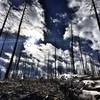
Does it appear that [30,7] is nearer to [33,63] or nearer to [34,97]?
[34,97]

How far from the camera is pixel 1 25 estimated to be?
27.8 m

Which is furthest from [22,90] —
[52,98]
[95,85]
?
[95,85]

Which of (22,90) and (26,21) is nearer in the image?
(22,90)

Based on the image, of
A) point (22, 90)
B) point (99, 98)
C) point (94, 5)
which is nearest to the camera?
point (99, 98)

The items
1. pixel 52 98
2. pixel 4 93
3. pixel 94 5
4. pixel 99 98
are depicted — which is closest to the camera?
pixel 99 98

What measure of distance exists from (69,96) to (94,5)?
17645 mm

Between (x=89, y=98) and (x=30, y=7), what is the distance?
23683 millimetres

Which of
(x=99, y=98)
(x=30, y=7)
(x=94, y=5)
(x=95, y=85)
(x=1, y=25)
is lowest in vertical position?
(x=99, y=98)

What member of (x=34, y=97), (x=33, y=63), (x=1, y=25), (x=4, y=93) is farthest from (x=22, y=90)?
(x=33, y=63)

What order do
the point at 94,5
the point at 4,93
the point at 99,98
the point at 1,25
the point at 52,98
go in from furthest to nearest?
the point at 1,25
the point at 94,5
the point at 4,93
the point at 52,98
the point at 99,98

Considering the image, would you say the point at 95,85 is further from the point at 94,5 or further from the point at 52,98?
the point at 94,5

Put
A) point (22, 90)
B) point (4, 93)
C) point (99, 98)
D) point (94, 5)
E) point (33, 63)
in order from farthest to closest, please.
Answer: point (33, 63) < point (94, 5) < point (22, 90) < point (4, 93) < point (99, 98)

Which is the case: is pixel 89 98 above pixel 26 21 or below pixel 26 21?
below

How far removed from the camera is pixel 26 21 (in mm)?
30188
